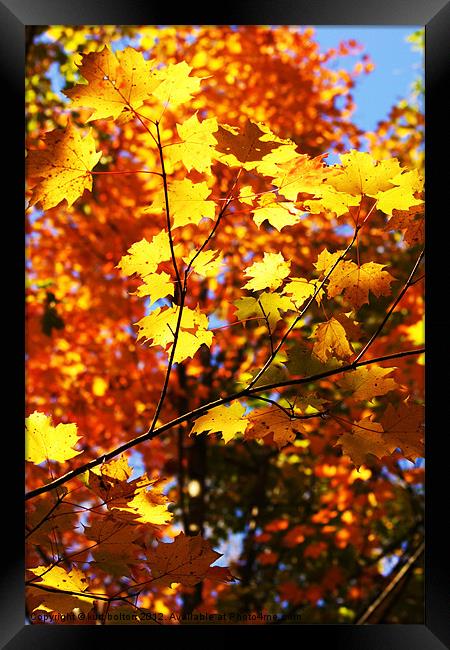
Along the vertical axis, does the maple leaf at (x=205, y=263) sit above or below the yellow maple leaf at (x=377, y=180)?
below

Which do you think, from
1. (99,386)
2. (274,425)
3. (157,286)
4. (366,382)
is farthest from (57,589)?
(99,386)

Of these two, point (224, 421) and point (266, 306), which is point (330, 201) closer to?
point (266, 306)

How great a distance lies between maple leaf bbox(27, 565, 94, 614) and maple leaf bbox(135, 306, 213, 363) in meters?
0.55

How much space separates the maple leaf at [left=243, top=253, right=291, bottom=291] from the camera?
1417 mm

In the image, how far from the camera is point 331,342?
1381 mm

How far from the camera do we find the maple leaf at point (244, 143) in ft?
3.94

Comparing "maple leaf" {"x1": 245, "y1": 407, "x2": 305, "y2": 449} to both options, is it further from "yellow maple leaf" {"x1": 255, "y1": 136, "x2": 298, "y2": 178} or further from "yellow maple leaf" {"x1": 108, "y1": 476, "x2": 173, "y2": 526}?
"yellow maple leaf" {"x1": 255, "y1": 136, "x2": 298, "y2": 178}

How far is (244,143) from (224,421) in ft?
2.02

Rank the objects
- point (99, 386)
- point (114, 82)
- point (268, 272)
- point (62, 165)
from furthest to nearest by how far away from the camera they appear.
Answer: point (99, 386) → point (268, 272) → point (62, 165) → point (114, 82)

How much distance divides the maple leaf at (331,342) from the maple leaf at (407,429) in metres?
0.17

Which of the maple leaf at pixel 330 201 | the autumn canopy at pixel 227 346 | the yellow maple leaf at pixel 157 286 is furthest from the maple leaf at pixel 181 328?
the autumn canopy at pixel 227 346
